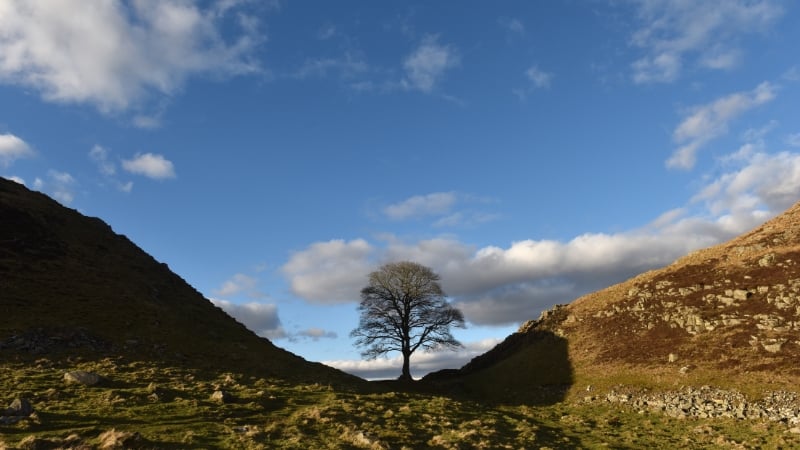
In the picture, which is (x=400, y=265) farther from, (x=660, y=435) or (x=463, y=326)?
(x=660, y=435)

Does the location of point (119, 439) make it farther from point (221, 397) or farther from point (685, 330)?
point (685, 330)

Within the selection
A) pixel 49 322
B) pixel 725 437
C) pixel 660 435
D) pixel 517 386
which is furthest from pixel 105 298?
pixel 725 437

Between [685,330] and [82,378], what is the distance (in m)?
57.1

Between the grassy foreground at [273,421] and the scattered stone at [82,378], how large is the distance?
385mm

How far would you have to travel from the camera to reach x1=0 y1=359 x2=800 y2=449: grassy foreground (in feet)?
67.5

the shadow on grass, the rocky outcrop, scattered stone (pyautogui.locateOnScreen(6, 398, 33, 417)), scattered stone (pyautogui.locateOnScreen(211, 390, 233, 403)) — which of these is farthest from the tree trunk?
scattered stone (pyautogui.locateOnScreen(6, 398, 33, 417))

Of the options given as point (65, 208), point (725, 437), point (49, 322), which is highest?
point (65, 208)

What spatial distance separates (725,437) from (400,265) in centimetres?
5271

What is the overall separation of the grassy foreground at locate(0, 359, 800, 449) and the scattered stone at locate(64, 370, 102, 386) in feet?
1.26

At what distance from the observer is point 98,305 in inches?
1997

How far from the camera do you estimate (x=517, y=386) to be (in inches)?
2258

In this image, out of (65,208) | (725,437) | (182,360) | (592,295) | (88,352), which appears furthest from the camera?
(65,208)

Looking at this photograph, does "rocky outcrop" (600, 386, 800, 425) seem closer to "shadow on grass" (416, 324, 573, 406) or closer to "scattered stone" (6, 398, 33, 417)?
"shadow on grass" (416, 324, 573, 406)

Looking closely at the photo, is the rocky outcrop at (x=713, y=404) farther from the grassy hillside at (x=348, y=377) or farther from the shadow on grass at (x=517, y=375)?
the shadow on grass at (x=517, y=375)
